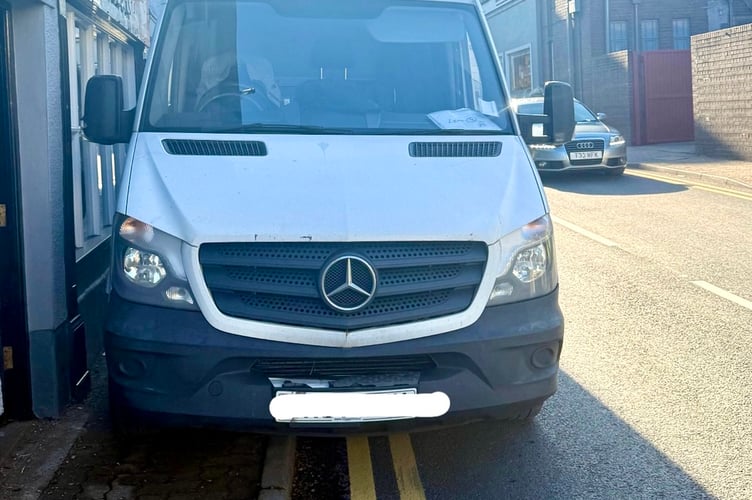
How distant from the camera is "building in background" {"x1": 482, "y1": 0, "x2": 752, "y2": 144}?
26375 millimetres

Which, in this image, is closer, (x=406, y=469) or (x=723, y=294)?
(x=406, y=469)

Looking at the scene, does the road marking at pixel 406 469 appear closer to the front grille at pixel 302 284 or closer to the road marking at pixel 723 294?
the front grille at pixel 302 284

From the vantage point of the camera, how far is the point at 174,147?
4.36 metres

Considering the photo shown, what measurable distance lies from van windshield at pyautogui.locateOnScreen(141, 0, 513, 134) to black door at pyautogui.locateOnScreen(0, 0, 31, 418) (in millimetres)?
738

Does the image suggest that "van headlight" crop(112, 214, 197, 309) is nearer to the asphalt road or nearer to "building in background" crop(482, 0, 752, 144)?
the asphalt road

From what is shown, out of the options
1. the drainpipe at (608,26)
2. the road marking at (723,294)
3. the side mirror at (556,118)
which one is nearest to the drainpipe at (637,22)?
the drainpipe at (608,26)

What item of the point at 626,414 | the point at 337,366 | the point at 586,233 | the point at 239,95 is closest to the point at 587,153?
the point at 586,233

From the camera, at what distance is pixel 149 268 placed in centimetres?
388

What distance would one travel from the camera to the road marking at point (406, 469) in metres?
4.24

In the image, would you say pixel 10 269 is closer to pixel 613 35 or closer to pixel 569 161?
pixel 569 161

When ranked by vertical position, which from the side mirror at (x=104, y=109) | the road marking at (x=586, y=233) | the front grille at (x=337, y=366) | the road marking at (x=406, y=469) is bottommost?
the road marking at (x=406, y=469)

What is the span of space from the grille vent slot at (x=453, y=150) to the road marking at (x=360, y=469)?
144cm

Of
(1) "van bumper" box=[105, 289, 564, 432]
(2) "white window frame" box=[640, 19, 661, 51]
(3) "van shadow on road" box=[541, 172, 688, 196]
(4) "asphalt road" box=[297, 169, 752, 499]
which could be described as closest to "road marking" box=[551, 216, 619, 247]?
(4) "asphalt road" box=[297, 169, 752, 499]

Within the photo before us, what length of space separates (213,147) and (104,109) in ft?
2.62
